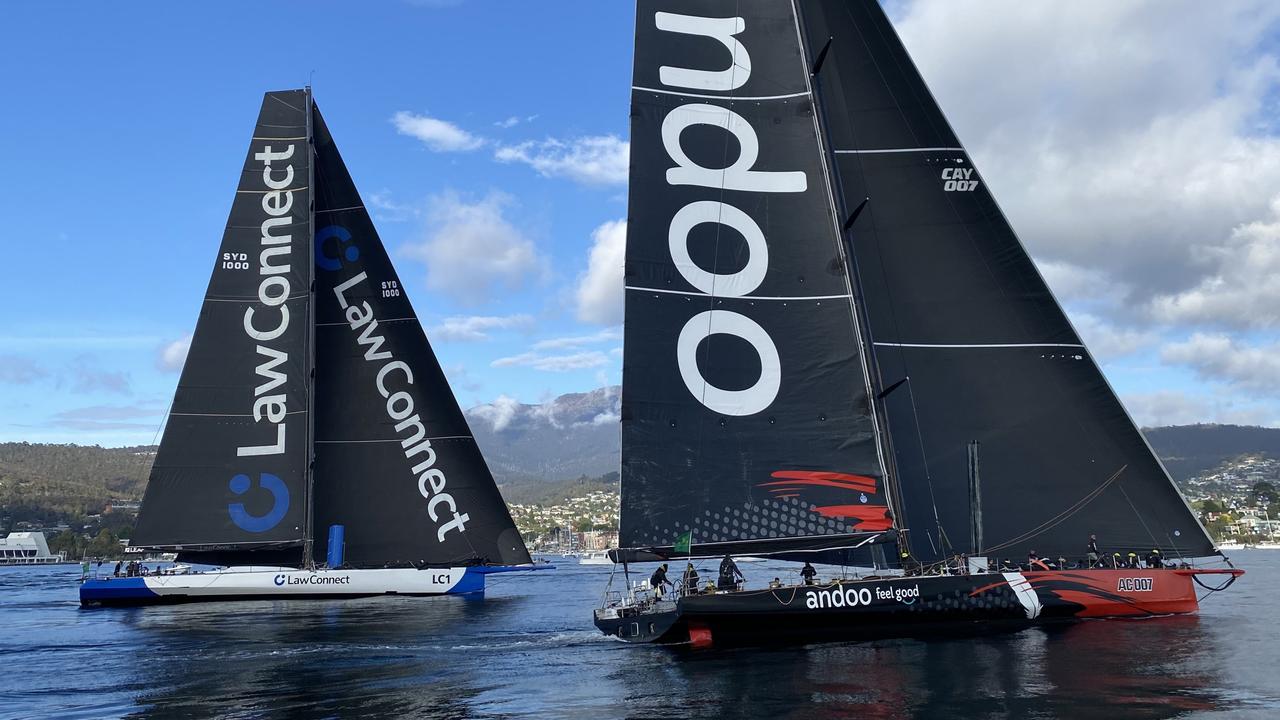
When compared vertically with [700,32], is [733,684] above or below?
below

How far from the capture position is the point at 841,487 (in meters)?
19.3

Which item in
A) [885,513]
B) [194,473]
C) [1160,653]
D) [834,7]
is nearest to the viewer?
[1160,653]

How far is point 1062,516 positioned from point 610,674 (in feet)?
32.8

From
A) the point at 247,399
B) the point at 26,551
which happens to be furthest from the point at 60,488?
the point at 247,399

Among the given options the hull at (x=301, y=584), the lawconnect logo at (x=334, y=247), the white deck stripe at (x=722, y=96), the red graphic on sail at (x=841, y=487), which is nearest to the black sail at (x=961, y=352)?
the white deck stripe at (x=722, y=96)

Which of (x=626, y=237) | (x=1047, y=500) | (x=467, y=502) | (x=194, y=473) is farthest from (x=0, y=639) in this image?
(x=1047, y=500)

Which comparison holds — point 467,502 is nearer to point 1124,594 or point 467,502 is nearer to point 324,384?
point 324,384

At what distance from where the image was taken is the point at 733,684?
15633mm

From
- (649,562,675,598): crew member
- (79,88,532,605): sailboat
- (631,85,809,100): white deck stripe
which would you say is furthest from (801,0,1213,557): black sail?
(79,88,532,605): sailboat

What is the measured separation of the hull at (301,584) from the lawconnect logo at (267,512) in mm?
1409

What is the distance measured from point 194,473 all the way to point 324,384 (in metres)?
4.89

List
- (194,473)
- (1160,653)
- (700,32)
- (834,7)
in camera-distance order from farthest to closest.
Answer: (194,473) < (834,7) < (700,32) < (1160,653)

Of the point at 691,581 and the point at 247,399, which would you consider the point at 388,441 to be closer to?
the point at 247,399

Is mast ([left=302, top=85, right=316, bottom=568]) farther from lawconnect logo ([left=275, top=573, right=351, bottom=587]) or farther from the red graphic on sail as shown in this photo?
the red graphic on sail
